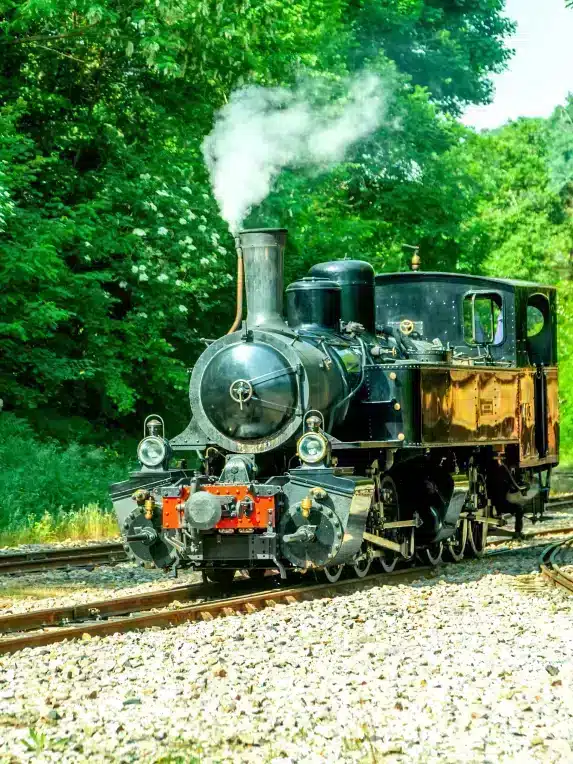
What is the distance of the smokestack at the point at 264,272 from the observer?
33.1ft

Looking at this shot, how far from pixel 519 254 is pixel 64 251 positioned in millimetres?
28764

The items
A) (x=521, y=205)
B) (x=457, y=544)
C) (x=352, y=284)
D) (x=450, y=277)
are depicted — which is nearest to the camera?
(x=352, y=284)

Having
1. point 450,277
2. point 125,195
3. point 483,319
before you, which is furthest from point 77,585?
point 125,195

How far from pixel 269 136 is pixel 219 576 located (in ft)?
20.3

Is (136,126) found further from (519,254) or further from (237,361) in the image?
(519,254)

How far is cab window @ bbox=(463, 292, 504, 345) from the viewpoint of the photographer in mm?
12688

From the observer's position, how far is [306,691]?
592 centimetres

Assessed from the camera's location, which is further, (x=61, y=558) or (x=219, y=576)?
(x=61, y=558)

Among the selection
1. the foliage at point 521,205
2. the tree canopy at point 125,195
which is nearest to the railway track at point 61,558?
the tree canopy at point 125,195

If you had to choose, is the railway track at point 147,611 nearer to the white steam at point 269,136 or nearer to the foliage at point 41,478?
the white steam at point 269,136

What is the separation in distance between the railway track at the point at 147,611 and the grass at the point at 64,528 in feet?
15.3

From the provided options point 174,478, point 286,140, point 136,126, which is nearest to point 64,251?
point 136,126

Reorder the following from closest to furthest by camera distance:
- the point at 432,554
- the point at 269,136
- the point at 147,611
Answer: the point at 147,611 → the point at 432,554 → the point at 269,136

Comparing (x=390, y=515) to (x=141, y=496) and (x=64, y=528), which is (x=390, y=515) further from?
(x=64, y=528)
